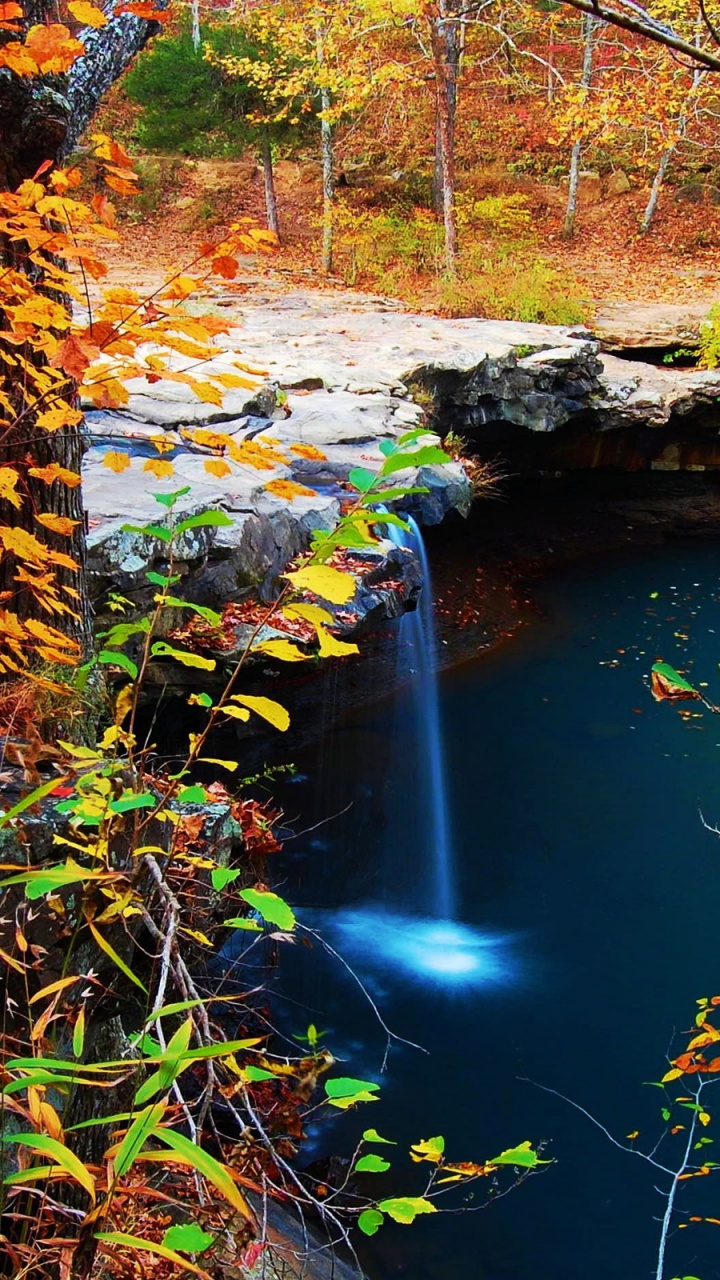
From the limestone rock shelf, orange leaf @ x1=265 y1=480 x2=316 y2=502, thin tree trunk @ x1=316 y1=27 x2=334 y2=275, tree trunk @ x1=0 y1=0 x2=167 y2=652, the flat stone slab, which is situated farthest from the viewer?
thin tree trunk @ x1=316 y1=27 x2=334 y2=275

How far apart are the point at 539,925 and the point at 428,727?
81.4 inches

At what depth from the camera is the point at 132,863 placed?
2178mm

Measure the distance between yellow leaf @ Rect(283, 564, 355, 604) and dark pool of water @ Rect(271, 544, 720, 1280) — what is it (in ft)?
11.2

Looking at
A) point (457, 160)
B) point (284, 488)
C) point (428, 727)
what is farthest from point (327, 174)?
point (284, 488)

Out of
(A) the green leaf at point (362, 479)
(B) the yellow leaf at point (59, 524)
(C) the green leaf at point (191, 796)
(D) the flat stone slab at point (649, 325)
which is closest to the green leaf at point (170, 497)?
(A) the green leaf at point (362, 479)

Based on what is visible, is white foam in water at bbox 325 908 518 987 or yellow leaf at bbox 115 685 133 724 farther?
white foam in water at bbox 325 908 518 987

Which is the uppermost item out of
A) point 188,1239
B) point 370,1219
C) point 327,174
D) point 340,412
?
point 327,174

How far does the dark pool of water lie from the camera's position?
3.86 m

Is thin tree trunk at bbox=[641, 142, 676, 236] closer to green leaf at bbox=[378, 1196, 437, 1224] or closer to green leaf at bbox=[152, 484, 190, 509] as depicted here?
green leaf at bbox=[152, 484, 190, 509]

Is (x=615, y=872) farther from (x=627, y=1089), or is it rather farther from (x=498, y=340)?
(x=498, y=340)

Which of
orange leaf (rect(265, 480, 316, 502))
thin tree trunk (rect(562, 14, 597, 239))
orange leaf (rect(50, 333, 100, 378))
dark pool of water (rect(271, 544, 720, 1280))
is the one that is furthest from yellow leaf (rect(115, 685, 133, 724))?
thin tree trunk (rect(562, 14, 597, 239))

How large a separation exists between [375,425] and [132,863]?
5.39 meters

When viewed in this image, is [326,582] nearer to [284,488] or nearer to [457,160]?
[284,488]

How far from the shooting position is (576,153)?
1608cm
